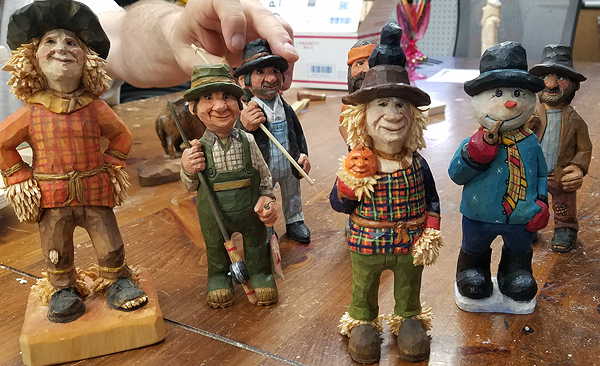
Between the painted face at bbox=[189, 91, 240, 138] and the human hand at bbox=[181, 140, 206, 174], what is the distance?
0.05m

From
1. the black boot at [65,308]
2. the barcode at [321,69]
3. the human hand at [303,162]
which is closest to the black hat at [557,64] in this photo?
the human hand at [303,162]

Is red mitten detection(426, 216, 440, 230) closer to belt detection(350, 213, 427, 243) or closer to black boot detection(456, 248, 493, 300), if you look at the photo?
belt detection(350, 213, 427, 243)

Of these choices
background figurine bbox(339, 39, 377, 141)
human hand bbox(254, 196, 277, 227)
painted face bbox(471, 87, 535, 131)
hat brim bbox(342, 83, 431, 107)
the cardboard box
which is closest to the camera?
hat brim bbox(342, 83, 431, 107)

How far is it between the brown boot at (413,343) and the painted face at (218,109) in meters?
0.52

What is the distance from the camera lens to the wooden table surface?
1.03 metres

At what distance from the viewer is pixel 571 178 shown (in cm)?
136

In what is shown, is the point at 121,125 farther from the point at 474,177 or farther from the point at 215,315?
the point at 474,177

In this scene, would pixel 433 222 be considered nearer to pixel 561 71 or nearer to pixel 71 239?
pixel 561 71

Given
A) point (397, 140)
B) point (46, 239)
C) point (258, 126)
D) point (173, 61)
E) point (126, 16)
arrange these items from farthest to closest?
point (126, 16), point (173, 61), point (258, 126), point (46, 239), point (397, 140)

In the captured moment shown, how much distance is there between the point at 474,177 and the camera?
112cm

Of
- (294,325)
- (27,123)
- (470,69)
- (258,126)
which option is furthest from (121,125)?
(470,69)

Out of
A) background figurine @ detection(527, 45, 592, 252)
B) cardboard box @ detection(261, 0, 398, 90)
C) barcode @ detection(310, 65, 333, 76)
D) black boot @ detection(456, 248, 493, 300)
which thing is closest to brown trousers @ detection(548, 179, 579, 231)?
background figurine @ detection(527, 45, 592, 252)

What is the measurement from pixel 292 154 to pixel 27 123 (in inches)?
24.1

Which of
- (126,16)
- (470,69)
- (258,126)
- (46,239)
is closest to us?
(46,239)
